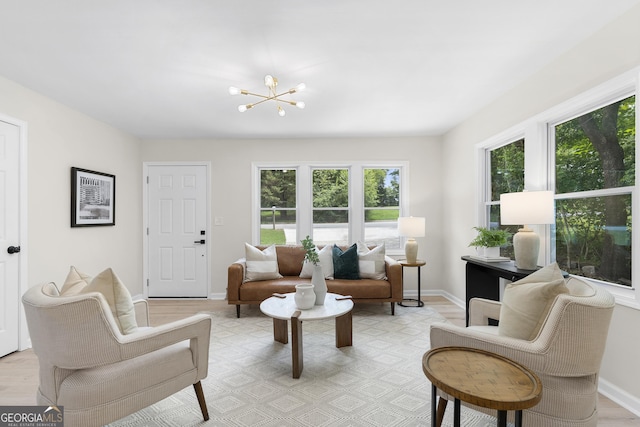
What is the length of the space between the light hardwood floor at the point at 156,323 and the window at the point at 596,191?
822 millimetres

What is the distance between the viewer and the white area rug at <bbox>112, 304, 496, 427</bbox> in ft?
6.60

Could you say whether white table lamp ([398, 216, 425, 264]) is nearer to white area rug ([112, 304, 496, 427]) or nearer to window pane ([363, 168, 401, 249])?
window pane ([363, 168, 401, 249])

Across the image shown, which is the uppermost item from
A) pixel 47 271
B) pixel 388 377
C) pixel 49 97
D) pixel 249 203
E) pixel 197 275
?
pixel 49 97

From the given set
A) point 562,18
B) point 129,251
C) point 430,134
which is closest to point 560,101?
point 562,18

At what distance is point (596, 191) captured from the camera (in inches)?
97.0

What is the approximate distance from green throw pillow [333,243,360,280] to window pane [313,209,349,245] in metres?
0.91

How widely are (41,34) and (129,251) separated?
3154 millimetres

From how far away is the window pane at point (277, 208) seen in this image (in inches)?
205

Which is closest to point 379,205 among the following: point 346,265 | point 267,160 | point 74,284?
point 346,265

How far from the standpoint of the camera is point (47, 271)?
3367 millimetres

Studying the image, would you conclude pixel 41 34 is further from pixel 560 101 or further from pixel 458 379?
pixel 560 101

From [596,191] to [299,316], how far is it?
7.74 feet

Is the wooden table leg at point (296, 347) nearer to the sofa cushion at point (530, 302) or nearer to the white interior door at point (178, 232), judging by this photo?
the sofa cushion at point (530, 302)

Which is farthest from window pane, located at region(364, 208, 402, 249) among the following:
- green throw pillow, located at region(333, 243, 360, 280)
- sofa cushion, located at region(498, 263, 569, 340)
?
sofa cushion, located at region(498, 263, 569, 340)
